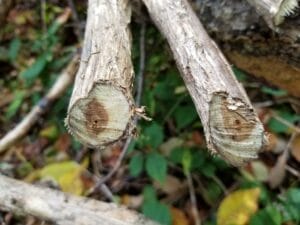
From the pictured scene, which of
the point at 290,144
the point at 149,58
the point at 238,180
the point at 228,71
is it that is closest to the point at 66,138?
the point at 149,58

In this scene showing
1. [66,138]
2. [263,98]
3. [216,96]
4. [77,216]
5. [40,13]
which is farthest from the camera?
[40,13]

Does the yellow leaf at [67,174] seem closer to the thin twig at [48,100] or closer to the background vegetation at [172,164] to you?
the background vegetation at [172,164]

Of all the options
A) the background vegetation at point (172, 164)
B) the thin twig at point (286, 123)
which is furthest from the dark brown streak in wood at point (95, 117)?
the thin twig at point (286, 123)

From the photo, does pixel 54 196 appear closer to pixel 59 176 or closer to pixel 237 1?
pixel 59 176

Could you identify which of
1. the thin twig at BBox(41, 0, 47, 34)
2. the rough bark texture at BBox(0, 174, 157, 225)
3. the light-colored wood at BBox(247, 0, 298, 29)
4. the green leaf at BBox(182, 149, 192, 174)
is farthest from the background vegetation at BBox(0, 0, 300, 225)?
the light-colored wood at BBox(247, 0, 298, 29)

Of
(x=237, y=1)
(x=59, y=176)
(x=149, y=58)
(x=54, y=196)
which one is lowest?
(x=59, y=176)

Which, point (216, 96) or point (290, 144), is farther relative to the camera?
point (290, 144)

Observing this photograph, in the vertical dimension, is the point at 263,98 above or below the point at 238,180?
above
